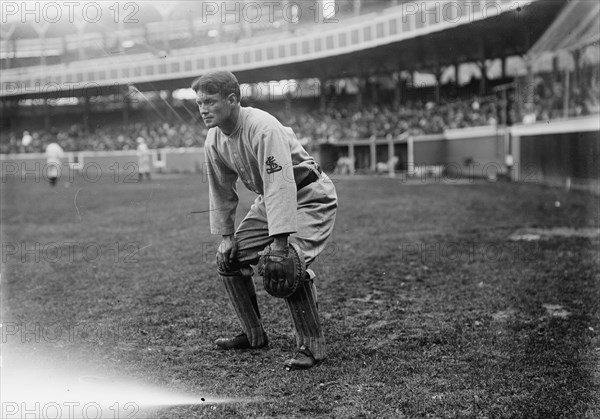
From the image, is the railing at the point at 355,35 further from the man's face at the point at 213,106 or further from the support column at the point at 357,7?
the man's face at the point at 213,106

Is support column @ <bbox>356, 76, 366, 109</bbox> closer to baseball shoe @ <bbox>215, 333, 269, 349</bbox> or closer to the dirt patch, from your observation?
the dirt patch

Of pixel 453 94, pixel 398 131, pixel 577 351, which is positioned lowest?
pixel 577 351

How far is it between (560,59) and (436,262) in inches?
Answer: 421

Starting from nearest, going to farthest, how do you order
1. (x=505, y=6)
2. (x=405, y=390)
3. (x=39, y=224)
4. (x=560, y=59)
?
(x=405, y=390), (x=39, y=224), (x=560, y=59), (x=505, y=6)

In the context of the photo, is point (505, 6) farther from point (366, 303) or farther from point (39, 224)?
point (366, 303)

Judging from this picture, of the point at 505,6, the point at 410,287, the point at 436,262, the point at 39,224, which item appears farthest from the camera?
the point at 505,6

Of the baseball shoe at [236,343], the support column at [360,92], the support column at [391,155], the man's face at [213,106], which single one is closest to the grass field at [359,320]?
the baseball shoe at [236,343]

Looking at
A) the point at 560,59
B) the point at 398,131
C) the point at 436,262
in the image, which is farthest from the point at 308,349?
the point at 398,131

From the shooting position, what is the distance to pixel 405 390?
10.1 feet

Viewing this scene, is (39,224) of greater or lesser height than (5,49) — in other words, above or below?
below

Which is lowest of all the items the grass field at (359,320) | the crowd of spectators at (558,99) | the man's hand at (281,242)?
the grass field at (359,320)

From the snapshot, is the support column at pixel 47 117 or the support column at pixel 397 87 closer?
the support column at pixel 397 87

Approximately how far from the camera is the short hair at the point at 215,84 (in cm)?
311

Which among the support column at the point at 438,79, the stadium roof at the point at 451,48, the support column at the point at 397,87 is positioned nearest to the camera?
the stadium roof at the point at 451,48
